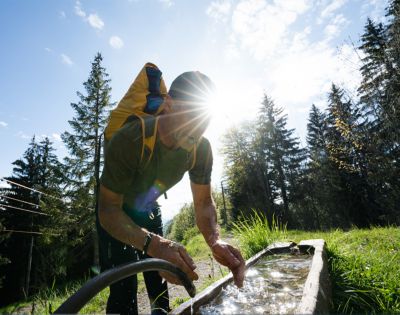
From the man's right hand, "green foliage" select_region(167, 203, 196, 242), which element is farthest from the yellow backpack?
"green foliage" select_region(167, 203, 196, 242)

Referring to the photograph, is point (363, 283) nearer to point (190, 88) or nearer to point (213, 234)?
point (213, 234)

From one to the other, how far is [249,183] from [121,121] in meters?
30.8

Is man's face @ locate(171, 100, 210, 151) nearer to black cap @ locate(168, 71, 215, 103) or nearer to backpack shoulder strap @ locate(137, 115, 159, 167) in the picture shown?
black cap @ locate(168, 71, 215, 103)

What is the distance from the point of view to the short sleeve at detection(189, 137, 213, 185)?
8.11 feet

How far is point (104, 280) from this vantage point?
89cm

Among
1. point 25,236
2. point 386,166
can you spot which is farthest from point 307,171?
point 25,236

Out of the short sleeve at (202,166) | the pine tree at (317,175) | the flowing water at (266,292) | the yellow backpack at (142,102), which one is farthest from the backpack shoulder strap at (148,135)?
the pine tree at (317,175)

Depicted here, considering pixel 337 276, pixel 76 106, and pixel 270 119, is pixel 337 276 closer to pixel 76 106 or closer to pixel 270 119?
pixel 76 106

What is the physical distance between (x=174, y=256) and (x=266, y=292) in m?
1.88

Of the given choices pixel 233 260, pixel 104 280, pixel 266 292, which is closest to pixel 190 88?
pixel 233 260

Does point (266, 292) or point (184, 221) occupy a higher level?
point (184, 221)

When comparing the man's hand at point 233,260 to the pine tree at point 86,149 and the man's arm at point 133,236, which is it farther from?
the pine tree at point 86,149

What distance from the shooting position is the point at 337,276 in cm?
351

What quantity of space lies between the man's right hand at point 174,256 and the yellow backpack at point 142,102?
67 cm
